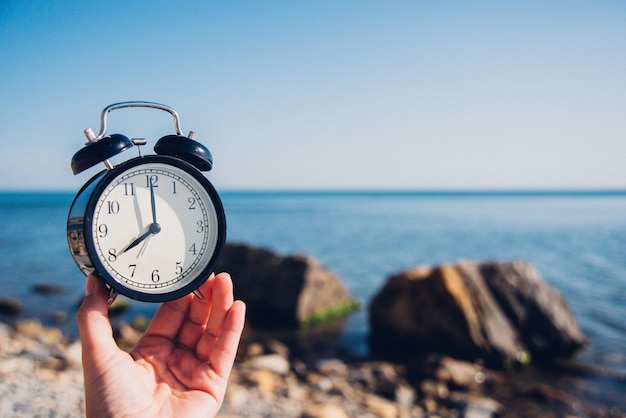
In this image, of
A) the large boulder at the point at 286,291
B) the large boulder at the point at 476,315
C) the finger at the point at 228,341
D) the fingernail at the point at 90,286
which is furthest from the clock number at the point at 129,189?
the large boulder at the point at 286,291

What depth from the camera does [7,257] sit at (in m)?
19.0

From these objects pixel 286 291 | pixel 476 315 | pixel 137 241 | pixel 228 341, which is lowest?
pixel 286 291

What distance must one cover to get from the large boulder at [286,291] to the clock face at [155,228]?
785 centimetres

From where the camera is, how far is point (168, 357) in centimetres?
246

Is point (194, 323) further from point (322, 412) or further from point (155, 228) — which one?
point (322, 412)

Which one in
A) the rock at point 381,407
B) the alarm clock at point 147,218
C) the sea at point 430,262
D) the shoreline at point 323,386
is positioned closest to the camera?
the alarm clock at point 147,218

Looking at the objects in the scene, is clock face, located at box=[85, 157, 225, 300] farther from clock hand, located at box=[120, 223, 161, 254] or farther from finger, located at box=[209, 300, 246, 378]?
finger, located at box=[209, 300, 246, 378]

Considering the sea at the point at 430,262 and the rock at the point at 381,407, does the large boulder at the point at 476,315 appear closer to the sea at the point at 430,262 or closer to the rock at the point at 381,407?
the sea at the point at 430,262

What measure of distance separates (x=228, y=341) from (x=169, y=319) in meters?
0.37

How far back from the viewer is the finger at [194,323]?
2.48m

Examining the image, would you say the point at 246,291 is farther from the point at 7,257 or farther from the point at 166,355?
the point at 7,257

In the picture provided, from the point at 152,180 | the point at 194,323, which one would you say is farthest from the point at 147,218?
the point at 194,323

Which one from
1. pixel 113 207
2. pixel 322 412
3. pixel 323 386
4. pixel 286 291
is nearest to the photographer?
pixel 113 207

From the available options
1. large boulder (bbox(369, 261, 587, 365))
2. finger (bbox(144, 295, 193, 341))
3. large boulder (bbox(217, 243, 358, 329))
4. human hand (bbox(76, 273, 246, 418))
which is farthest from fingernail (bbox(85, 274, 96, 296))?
large boulder (bbox(217, 243, 358, 329))
